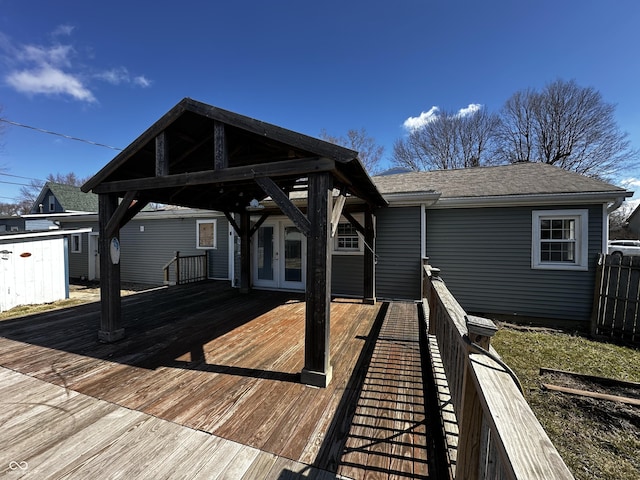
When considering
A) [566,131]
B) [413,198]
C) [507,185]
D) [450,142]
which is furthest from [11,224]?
[566,131]

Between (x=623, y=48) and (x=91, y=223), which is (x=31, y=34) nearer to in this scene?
(x=91, y=223)

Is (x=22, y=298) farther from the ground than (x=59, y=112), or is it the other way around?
(x=59, y=112)

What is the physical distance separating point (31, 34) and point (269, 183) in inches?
439

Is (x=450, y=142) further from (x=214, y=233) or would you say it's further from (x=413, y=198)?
(x=214, y=233)

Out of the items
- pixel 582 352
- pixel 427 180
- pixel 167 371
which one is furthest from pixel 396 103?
pixel 167 371

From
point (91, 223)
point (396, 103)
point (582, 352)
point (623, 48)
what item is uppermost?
point (396, 103)

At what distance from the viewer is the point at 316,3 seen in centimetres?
711

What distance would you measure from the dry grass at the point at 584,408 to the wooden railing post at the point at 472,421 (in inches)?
70.0

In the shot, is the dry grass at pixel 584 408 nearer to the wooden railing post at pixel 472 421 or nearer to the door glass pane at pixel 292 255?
the wooden railing post at pixel 472 421

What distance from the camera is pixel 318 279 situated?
2820mm

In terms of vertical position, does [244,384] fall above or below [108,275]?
below

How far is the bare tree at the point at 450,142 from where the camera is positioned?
19.4 meters

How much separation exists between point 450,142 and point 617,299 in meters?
17.1

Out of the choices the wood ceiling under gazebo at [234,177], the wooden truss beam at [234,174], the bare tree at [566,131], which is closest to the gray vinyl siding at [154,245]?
the wood ceiling under gazebo at [234,177]
